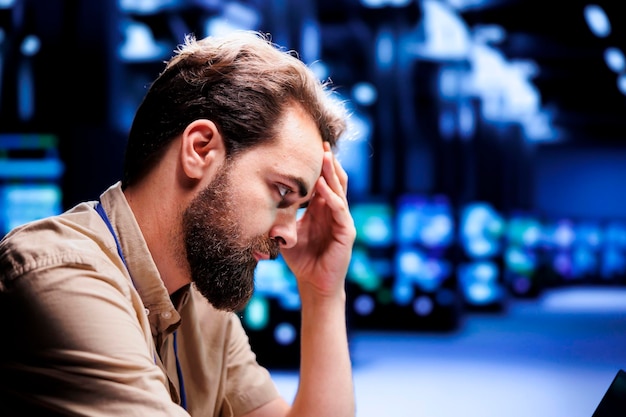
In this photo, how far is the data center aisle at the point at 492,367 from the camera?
521cm

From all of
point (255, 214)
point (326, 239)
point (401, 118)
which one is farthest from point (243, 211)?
point (401, 118)

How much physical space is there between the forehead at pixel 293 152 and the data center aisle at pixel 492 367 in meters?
1.76

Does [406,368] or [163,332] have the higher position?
[163,332]

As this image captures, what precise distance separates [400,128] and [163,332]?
10.6 metres

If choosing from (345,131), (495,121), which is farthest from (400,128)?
(345,131)

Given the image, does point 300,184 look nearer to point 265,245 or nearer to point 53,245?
point 265,245

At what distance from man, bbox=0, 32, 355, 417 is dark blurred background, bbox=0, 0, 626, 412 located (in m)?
0.33

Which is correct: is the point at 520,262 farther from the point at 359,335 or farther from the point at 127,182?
the point at 127,182

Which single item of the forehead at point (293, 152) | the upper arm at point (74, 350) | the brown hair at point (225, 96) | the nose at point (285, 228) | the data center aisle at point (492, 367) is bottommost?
the data center aisle at point (492, 367)

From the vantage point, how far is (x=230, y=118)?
141 centimetres

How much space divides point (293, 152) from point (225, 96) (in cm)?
16

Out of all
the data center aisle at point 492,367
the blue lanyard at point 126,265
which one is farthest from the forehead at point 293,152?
the data center aisle at point 492,367

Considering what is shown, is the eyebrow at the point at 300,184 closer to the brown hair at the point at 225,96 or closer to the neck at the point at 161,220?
the brown hair at the point at 225,96

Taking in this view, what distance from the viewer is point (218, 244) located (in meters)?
1.42
